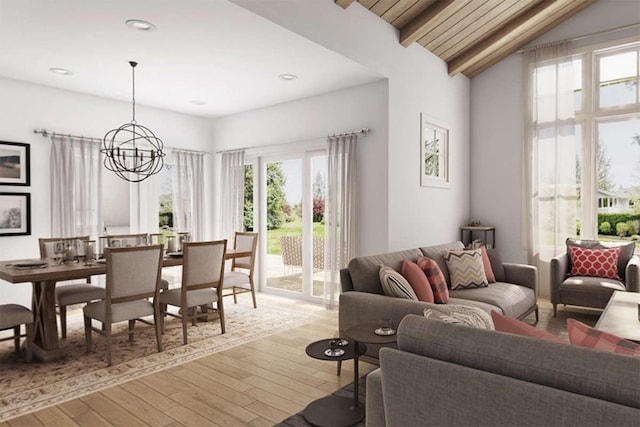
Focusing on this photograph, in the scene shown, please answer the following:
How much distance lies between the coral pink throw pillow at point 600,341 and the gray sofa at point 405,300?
4.05ft

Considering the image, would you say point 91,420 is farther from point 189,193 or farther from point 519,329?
point 189,193

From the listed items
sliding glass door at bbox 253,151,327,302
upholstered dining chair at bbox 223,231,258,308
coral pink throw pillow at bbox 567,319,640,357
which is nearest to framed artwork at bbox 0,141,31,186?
upholstered dining chair at bbox 223,231,258,308

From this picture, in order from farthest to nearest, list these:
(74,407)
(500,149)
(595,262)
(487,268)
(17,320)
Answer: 1. (500,149)
2. (595,262)
3. (487,268)
4. (17,320)
5. (74,407)

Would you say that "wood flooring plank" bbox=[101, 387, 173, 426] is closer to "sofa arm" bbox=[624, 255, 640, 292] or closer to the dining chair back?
the dining chair back

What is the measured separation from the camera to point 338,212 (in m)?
5.14

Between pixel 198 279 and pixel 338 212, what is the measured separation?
6.34 feet

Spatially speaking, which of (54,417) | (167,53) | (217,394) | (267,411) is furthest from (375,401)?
(167,53)

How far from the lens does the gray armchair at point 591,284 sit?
13.9 ft

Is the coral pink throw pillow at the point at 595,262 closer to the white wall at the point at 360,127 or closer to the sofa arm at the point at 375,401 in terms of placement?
the white wall at the point at 360,127

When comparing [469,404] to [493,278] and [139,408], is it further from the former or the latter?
[493,278]

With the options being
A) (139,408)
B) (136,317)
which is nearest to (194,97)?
(136,317)

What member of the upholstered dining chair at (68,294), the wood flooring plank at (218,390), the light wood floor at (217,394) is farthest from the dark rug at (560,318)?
the upholstered dining chair at (68,294)

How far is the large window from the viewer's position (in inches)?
207

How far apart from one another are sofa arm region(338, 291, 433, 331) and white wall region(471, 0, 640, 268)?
3.84m
